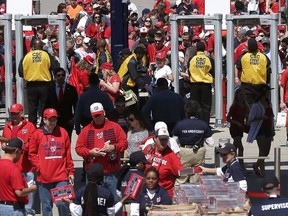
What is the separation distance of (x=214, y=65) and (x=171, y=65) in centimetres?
83

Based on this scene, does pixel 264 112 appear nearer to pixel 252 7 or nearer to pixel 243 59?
pixel 243 59

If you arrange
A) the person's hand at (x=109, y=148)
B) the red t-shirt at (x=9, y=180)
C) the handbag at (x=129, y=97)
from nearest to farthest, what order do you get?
the red t-shirt at (x=9, y=180) < the person's hand at (x=109, y=148) < the handbag at (x=129, y=97)

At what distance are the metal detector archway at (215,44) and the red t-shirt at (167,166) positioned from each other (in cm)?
891

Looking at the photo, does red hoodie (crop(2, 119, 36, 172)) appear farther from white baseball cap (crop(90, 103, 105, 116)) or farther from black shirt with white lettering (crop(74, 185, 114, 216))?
black shirt with white lettering (crop(74, 185, 114, 216))

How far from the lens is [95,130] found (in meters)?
18.3

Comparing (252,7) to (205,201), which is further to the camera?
(252,7)

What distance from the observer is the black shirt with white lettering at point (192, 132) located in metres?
19.5

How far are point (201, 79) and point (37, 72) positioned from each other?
10.3ft

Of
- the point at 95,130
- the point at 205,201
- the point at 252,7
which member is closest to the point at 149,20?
the point at 252,7

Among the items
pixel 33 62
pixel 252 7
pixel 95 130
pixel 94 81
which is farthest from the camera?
pixel 252 7

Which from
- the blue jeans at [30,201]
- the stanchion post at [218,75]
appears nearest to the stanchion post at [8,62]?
the stanchion post at [218,75]

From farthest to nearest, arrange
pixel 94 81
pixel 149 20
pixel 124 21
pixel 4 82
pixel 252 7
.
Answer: pixel 252 7, pixel 149 20, pixel 4 82, pixel 124 21, pixel 94 81

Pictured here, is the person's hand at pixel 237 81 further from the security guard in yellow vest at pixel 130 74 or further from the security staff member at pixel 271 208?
the security staff member at pixel 271 208

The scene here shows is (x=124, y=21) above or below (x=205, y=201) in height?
above
